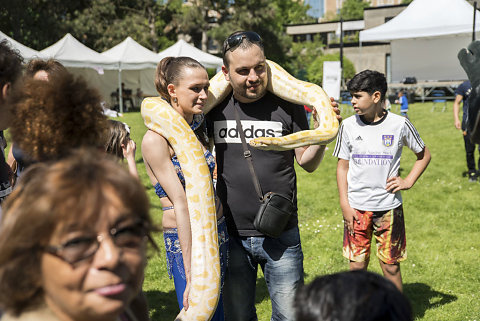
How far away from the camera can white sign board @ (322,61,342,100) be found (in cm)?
1767

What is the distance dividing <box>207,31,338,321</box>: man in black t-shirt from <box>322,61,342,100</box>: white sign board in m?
14.6

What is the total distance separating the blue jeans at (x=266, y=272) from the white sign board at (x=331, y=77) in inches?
584

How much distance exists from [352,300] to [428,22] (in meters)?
25.7

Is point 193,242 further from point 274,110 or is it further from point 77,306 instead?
point 77,306

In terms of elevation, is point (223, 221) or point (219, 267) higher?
point (223, 221)

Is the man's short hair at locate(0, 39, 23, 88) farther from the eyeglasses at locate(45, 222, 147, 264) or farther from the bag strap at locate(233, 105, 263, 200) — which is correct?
the bag strap at locate(233, 105, 263, 200)

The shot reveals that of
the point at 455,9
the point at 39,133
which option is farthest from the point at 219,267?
the point at 455,9

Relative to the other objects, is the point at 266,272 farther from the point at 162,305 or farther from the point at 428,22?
the point at 428,22

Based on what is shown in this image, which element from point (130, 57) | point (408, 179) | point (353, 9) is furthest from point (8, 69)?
point (353, 9)

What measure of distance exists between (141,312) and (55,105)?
2.76ft

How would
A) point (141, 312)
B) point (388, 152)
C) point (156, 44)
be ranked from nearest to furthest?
1. point (141, 312)
2. point (388, 152)
3. point (156, 44)

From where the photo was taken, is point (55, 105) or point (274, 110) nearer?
point (55, 105)

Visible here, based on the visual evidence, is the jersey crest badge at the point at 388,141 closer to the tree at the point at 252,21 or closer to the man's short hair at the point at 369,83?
the man's short hair at the point at 369,83

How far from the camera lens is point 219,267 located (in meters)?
3.07
